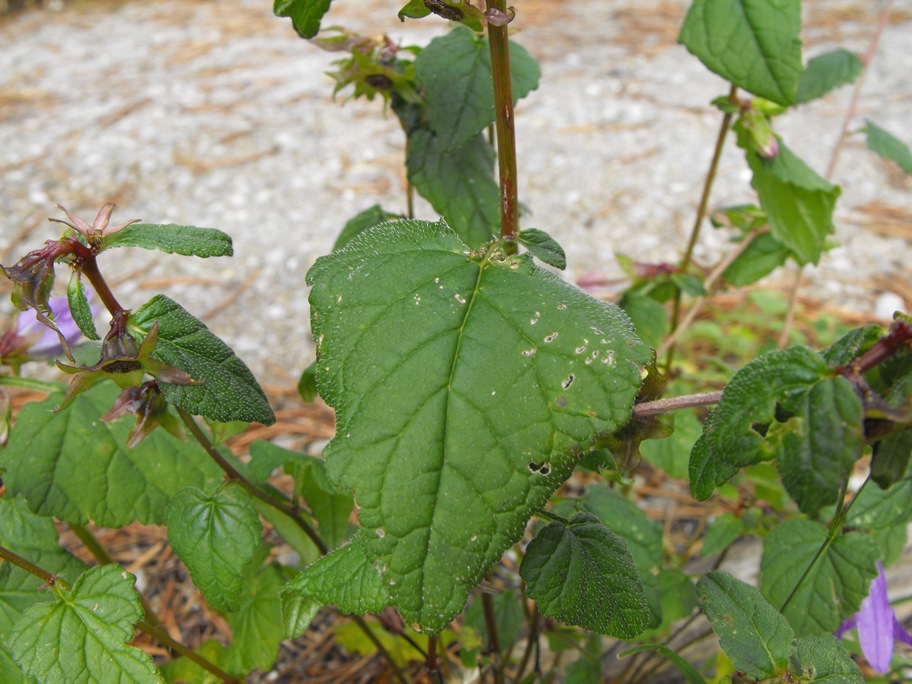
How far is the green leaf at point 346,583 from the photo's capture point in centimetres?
92

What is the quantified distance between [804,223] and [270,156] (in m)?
2.56

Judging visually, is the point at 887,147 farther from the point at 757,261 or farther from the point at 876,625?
the point at 876,625

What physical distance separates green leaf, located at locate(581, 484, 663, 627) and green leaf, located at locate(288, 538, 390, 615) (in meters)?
0.39

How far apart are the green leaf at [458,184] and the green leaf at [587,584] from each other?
0.52 m

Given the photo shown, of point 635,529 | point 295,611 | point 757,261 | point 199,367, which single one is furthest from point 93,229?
point 757,261

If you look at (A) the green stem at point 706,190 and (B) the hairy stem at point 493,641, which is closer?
(B) the hairy stem at point 493,641

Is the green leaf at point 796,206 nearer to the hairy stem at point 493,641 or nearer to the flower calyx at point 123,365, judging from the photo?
the hairy stem at point 493,641

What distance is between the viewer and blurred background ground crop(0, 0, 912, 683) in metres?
2.58

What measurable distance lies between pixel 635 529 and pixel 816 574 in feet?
0.90

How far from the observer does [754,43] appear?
42.6 inches

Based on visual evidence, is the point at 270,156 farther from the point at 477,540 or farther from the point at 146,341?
the point at 477,540

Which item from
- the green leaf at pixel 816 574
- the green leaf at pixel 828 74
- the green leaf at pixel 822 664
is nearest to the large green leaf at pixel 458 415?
the green leaf at pixel 822 664

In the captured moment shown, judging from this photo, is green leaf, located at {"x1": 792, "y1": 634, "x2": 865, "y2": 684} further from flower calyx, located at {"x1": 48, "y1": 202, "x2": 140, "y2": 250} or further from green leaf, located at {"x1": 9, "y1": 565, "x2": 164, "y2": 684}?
flower calyx, located at {"x1": 48, "y1": 202, "x2": 140, "y2": 250}

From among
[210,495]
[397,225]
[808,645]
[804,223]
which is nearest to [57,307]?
[210,495]
